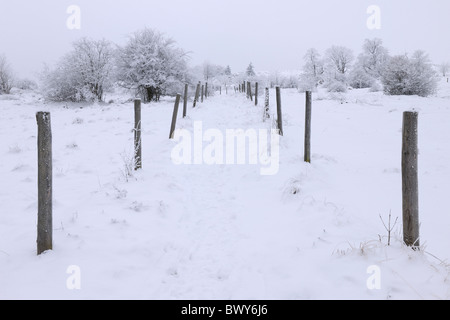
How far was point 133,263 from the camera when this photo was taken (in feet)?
11.3

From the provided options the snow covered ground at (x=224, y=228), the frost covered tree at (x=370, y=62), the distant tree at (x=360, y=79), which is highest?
the frost covered tree at (x=370, y=62)

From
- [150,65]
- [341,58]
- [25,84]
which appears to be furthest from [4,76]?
[341,58]

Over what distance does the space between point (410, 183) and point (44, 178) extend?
4.09 meters

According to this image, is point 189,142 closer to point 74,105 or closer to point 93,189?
point 93,189

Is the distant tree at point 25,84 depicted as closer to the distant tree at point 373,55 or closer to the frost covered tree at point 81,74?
the frost covered tree at point 81,74

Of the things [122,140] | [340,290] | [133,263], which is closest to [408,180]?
[340,290]

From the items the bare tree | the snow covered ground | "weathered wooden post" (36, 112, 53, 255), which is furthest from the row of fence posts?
the bare tree

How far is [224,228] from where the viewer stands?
4438 mm

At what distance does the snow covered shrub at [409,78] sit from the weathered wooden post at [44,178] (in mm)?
26694

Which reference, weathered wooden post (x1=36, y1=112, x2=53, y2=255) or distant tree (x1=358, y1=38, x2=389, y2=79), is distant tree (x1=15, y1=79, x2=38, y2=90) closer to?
distant tree (x1=358, y1=38, x2=389, y2=79)

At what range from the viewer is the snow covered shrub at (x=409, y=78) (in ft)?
76.6

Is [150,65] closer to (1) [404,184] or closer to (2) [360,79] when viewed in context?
(1) [404,184]

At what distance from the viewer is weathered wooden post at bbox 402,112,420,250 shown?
131 inches

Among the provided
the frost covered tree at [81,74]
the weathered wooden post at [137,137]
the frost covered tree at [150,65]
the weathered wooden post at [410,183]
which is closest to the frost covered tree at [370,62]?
the frost covered tree at [150,65]
